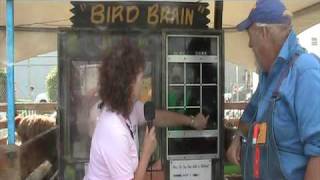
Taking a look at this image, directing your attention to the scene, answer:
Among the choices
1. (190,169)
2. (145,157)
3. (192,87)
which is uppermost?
(192,87)

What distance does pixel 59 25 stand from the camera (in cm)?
503

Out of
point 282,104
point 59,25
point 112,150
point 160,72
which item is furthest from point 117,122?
point 59,25

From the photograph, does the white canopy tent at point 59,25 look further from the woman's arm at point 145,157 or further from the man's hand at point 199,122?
the woman's arm at point 145,157

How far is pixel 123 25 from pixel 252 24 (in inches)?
69.0

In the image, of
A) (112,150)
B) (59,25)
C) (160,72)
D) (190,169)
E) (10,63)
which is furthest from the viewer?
(59,25)

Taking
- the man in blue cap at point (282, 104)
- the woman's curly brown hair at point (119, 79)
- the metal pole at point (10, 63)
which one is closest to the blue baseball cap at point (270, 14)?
the man in blue cap at point (282, 104)

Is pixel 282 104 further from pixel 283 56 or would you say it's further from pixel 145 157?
pixel 145 157

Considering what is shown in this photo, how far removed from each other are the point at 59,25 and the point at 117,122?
109 inches

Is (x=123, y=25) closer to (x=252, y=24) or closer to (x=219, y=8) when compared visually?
(x=219, y=8)

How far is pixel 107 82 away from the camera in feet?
8.35

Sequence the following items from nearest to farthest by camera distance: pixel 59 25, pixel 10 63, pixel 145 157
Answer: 1. pixel 145 157
2. pixel 10 63
3. pixel 59 25

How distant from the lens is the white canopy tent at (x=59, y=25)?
14.9ft

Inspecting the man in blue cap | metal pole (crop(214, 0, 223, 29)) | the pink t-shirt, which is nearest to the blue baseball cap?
the man in blue cap

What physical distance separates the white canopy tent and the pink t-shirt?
198 cm
